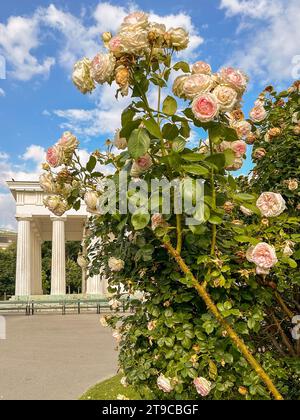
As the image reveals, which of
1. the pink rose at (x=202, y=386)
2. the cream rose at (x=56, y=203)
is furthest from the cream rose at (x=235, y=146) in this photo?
the pink rose at (x=202, y=386)

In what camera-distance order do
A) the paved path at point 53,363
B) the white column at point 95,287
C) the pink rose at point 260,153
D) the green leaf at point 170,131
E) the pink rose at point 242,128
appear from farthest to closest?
the white column at point 95,287 < the paved path at point 53,363 < the pink rose at point 260,153 < the pink rose at point 242,128 < the green leaf at point 170,131

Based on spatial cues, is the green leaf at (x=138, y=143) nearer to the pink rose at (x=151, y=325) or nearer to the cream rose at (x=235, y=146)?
the cream rose at (x=235, y=146)

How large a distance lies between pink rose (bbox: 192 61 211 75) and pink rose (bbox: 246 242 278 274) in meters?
1.08

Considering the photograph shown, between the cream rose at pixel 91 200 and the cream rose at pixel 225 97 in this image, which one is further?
the cream rose at pixel 91 200

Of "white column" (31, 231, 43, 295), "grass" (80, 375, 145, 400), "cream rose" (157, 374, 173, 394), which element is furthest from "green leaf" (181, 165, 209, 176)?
"white column" (31, 231, 43, 295)

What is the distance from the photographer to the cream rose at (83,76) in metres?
2.35

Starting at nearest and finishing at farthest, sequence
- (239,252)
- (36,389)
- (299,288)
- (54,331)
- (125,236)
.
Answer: (239,252)
(125,236)
(299,288)
(36,389)
(54,331)

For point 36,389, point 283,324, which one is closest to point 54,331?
point 36,389

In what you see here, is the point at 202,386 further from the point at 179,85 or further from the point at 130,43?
the point at 130,43

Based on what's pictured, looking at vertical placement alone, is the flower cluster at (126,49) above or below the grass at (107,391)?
above
